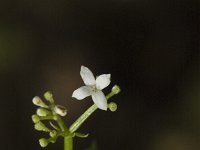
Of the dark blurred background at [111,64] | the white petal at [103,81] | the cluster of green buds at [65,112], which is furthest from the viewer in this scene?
the dark blurred background at [111,64]

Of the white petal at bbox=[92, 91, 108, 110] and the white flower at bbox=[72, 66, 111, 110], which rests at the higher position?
the white flower at bbox=[72, 66, 111, 110]

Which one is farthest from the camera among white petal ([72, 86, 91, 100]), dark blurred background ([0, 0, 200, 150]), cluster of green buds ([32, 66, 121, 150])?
dark blurred background ([0, 0, 200, 150])

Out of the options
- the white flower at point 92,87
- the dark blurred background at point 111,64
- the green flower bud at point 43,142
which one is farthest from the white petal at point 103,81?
the dark blurred background at point 111,64

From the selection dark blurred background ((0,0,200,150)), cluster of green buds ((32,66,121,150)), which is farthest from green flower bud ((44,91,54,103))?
dark blurred background ((0,0,200,150))

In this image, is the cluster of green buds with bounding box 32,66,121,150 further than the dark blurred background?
No

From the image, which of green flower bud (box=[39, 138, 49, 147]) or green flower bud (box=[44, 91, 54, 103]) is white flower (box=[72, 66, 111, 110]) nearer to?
green flower bud (box=[44, 91, 54, 103])

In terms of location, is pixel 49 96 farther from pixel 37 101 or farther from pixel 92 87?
pixel 92 87

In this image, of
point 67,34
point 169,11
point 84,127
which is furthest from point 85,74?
point 169,11

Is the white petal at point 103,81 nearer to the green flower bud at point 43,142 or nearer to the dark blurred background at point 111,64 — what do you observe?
the green flower bud at point 43,142
